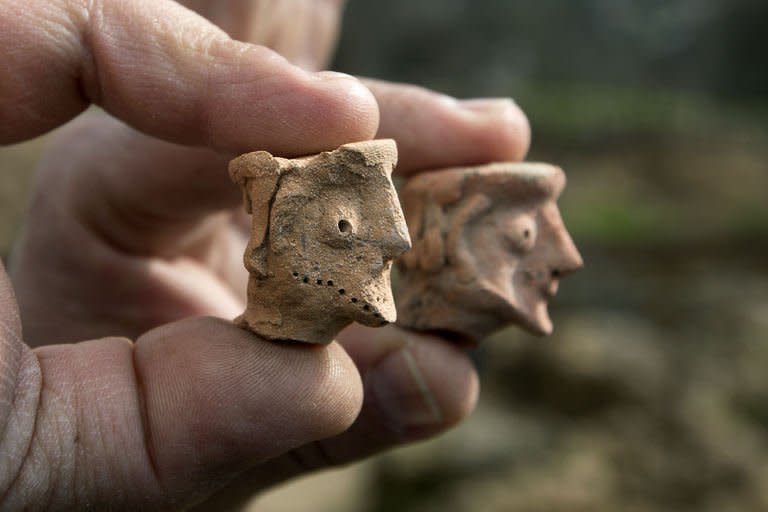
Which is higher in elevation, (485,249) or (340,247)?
(340,247)

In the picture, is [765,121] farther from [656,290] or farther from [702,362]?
[702,362]

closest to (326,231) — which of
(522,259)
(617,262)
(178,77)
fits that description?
(178,77)

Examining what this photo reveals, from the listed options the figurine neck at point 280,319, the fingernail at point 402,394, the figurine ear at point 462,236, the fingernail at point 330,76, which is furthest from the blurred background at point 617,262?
the fingernail at point 330,76

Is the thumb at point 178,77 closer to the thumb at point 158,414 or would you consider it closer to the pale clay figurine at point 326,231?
the pale clay figurine at point 326,231

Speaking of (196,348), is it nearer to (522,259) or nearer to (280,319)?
(280,319)

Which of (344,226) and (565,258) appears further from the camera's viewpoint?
(565,258)

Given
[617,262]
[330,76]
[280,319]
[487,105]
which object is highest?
[330,76]

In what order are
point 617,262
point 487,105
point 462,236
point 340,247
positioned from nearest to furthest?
1. point 340,247
2. point 462,236
3. point 487,105
4. point 617,262
